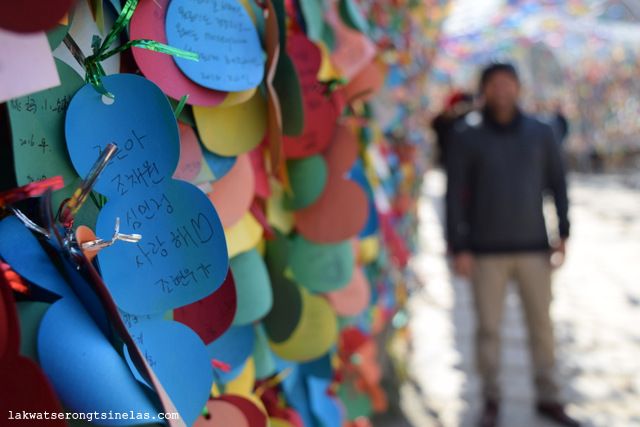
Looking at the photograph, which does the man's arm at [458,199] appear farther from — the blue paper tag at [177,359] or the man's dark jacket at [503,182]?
the blue paper tag at [177,359]

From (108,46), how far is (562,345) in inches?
126

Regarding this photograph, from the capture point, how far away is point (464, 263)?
2.26m

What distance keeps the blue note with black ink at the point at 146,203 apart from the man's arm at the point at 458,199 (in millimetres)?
1989

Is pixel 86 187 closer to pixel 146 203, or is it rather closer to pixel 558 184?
pixel 146 203

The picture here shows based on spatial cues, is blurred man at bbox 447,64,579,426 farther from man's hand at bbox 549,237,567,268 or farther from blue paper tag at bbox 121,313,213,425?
blue paper tag at bbox 121,313,213,425

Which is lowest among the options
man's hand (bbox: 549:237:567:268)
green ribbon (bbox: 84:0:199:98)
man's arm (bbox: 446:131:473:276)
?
man's hand (bbox: 549:237:567:268)

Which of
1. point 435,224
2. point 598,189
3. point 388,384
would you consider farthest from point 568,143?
point 388,384

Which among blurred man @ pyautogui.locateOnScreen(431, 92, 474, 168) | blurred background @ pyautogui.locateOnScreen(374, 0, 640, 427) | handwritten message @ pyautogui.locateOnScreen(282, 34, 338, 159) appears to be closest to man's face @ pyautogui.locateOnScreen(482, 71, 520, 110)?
blurred background @ pyautogui.locateOnScreen(374, 0, 640, 427)

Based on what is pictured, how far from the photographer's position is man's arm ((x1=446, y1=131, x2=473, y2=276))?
2.26m

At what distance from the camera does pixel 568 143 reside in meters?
12.0

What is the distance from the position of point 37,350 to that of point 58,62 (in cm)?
16

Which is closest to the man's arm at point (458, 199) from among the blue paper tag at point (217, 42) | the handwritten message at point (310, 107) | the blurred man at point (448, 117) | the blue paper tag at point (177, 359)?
the blurred man at point (448, 117)

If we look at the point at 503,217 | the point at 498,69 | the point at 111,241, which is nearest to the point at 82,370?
the point at 111,241

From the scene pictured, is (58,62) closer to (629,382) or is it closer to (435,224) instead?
(629,382)
